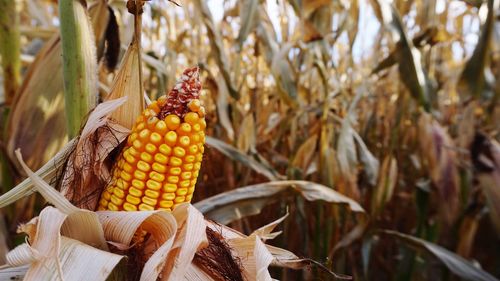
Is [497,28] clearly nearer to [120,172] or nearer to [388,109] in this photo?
[388,109]

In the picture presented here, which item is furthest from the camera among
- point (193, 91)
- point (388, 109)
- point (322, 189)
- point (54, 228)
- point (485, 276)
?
point (388, 109)

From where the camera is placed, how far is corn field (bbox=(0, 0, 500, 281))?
2.56ft

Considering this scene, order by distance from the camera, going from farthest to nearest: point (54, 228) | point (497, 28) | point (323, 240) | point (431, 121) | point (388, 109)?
point (388, 109), point (497, 28), point (431, 121), point (323, 240), point (54, 228)

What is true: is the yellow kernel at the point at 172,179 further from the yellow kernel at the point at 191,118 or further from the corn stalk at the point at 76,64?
the corn stalk at the point at 76,64

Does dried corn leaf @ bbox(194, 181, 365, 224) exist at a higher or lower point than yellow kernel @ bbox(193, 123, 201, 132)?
lower

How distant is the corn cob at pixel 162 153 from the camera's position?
0.81 m

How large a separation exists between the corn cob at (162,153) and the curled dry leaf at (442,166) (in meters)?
1.67

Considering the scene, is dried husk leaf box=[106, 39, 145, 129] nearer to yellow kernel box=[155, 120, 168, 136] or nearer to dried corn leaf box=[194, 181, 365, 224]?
yellow kernel box=[155, 120, 168, 136]

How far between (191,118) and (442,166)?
176cm

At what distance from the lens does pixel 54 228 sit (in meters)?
0.71

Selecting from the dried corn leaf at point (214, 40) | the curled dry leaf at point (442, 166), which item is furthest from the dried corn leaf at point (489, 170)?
the dried corn leaf at point (214, 40)

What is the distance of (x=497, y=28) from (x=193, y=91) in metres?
2.77

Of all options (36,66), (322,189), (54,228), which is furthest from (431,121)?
(54,228)

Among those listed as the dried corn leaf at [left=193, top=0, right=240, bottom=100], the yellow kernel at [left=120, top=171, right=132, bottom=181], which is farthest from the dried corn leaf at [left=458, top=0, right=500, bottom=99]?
the yellow kernel at [left=120, top=171, right=132, bottom=181]
